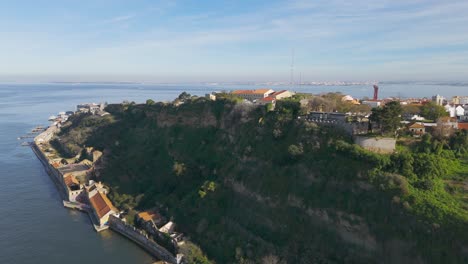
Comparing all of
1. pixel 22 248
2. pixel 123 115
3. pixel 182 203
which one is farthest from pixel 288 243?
pixel 123 115

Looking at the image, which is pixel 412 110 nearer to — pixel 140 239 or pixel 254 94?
pixel 254 94

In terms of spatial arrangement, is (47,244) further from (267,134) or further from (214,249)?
(267,134)

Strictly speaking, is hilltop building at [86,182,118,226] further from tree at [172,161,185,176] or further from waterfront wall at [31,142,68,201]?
tree at [172,161,185,176]

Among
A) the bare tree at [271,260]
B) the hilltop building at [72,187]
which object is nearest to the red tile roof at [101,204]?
the hilltop building at [72,187]

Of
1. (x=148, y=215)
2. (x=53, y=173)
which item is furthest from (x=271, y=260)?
(x=53, y=173)

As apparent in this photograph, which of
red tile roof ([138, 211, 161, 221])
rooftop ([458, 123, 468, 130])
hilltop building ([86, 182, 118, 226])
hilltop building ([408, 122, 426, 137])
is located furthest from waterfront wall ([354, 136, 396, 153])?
hilltop building ([86, 182, 118, 226])

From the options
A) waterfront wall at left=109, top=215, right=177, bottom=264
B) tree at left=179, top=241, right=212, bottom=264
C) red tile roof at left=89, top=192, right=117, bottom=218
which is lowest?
waterfront wall at left=109, top=215, right=177, bottom=264

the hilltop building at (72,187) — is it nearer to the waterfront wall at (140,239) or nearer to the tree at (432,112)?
the waterfront wall at (140,239)
